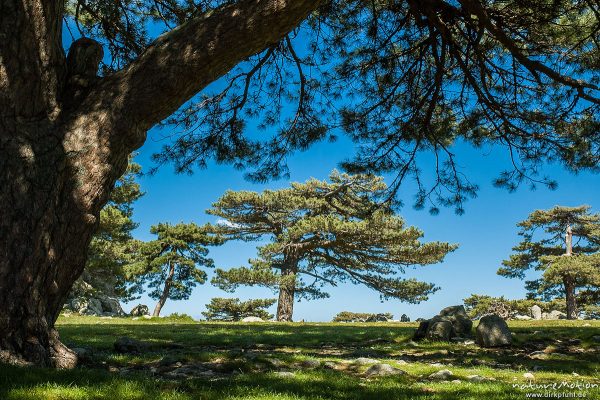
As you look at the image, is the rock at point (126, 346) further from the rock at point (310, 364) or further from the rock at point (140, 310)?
the rock at point (140, 310)

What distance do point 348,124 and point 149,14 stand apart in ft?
15.1

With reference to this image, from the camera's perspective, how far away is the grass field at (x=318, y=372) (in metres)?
3.52

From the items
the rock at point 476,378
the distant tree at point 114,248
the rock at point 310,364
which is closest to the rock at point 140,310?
the distant tree at point 114,248

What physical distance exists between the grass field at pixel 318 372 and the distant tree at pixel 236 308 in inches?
774

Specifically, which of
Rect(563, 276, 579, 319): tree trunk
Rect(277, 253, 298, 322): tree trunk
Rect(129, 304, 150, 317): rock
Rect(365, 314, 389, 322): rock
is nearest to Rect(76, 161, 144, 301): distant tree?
Rect(129, 304, 150, 317): rock

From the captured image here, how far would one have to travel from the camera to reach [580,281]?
30.2 meters

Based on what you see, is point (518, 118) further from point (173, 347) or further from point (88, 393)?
point (88, 393)

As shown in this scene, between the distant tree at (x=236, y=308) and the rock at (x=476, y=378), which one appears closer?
the rock at (x=476, y=378)

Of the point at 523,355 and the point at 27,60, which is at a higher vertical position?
the point at 27,60

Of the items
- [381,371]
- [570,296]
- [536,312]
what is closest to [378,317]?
[536,312]

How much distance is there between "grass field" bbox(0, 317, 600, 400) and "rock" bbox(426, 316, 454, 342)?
59 cm

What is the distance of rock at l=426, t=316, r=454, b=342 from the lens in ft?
33.5

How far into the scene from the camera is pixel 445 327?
34.0 feet

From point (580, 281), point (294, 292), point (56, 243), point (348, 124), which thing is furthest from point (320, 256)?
point (56, 243)
